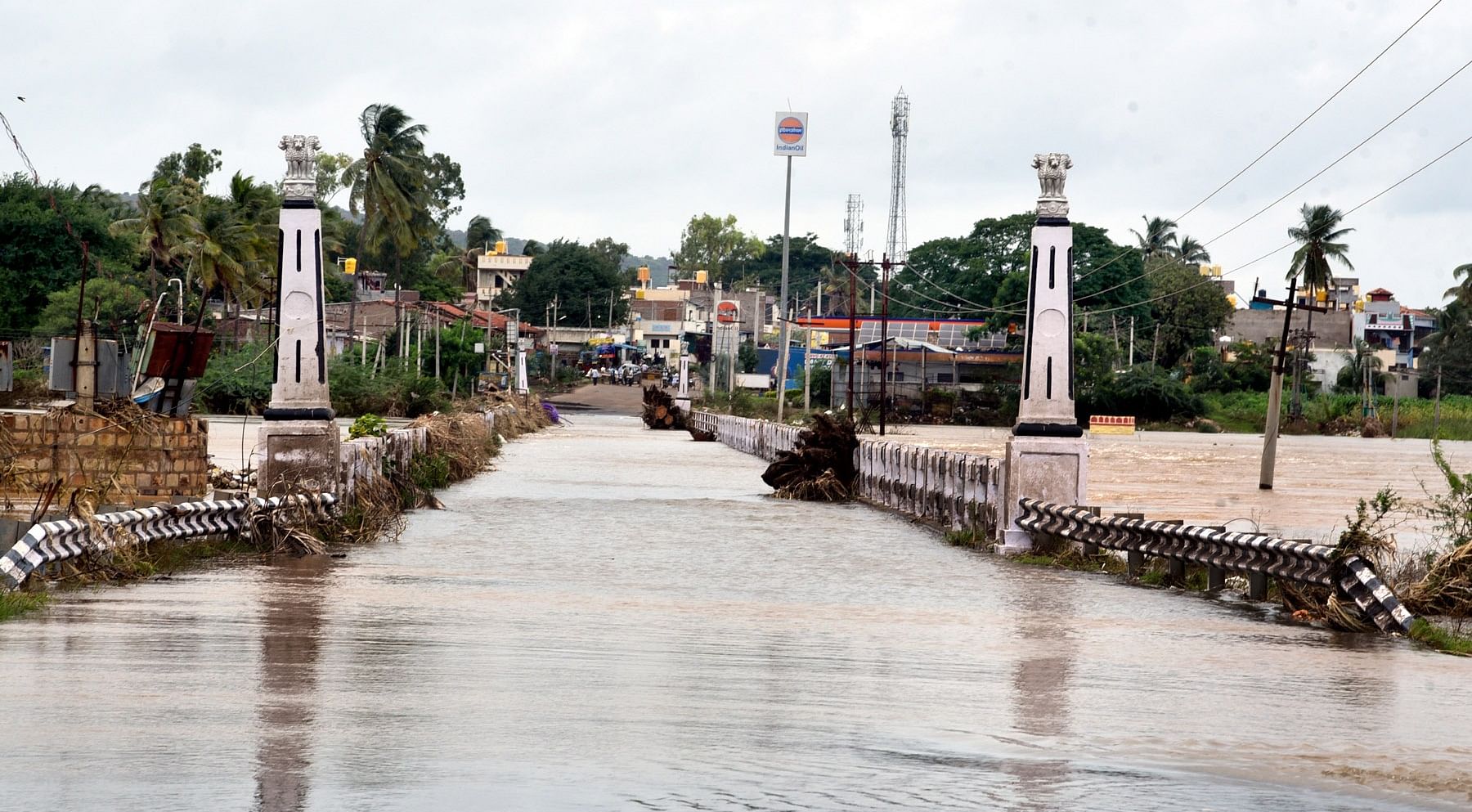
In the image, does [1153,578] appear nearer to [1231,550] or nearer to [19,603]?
[1231,550]

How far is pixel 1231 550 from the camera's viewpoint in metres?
15.0

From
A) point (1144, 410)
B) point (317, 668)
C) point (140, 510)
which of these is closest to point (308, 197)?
point (140, 510)

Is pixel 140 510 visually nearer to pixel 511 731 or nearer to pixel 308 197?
pixel 308 197

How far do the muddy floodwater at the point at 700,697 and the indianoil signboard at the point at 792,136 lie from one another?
62.3m

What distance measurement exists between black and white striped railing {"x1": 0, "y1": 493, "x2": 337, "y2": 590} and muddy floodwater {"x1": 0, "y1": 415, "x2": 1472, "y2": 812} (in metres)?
0.44

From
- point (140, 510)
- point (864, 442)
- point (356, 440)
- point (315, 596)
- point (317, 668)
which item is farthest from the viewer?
point (864, 442)

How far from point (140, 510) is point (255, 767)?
876cm

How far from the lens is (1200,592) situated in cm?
1573

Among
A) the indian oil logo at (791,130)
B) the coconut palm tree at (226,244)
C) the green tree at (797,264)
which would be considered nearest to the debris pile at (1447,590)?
the coconut palm tree at (226,244)

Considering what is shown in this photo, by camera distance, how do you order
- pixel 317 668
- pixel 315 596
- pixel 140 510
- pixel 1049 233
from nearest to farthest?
pixel 317 668
pixel 315 596
pixel 140 510
pixel 1049 233

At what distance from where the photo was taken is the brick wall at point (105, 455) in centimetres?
1728

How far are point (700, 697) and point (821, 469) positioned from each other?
21042 millimetres

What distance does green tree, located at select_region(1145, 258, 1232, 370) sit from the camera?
113 meters

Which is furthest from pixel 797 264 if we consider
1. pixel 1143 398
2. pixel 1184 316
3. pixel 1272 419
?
pixel 1272 419
